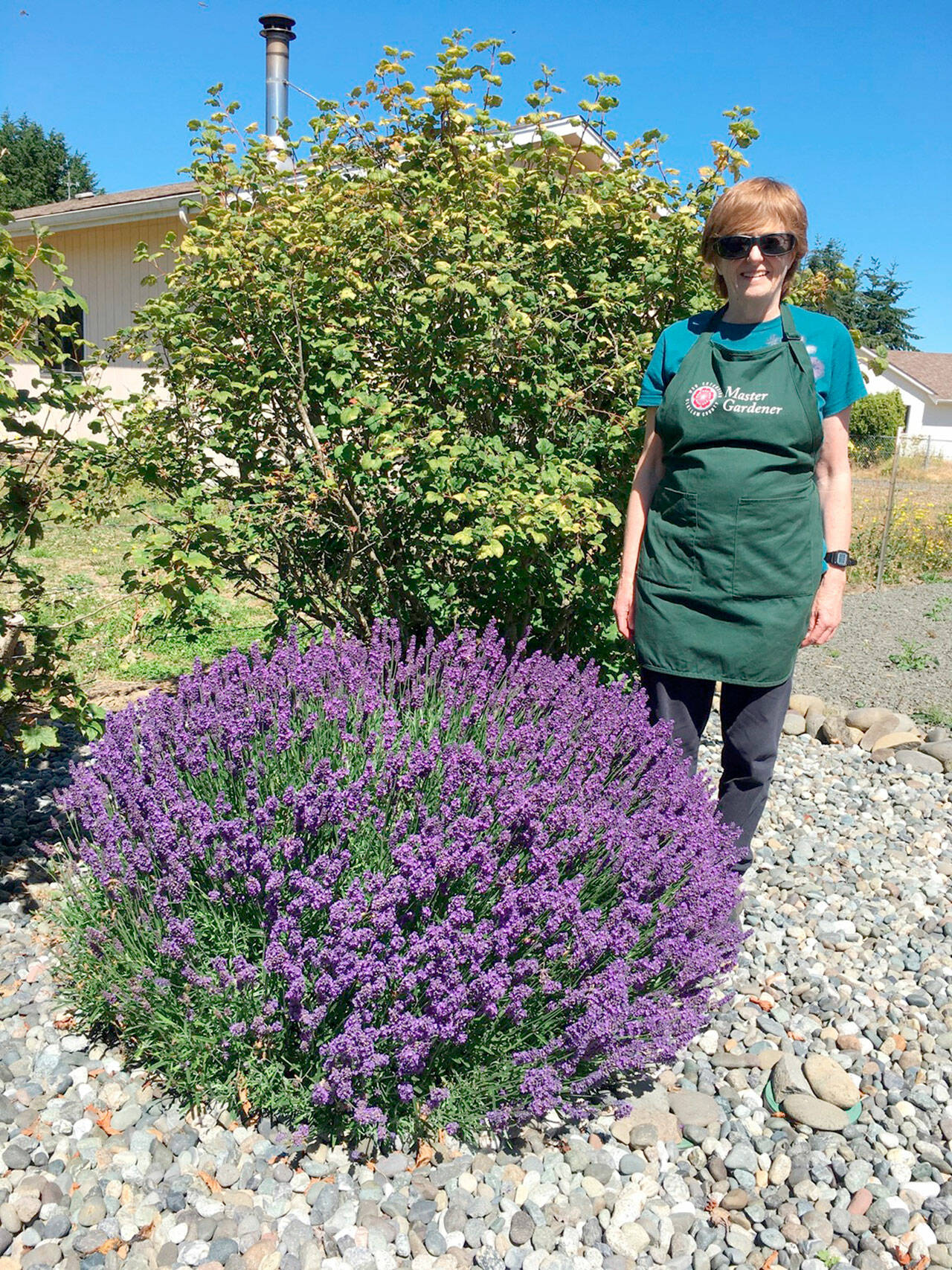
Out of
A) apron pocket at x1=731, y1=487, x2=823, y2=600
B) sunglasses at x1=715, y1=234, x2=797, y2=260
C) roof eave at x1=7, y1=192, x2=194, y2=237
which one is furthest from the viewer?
roof eave at x1=7, y1=192, x2=194, y2=237

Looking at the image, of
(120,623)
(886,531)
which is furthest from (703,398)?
(886,531)

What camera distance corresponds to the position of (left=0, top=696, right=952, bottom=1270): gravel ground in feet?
6.71

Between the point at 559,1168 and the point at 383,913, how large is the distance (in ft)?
2.56

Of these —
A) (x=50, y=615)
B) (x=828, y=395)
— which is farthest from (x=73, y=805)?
(x=50, y=615)

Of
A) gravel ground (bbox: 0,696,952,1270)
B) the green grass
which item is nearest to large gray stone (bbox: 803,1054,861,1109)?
gravel ground (bbox: 0,696,952,1270)

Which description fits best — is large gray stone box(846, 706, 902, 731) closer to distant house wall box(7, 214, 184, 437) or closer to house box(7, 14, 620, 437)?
house box(7, 14, 620, 437)

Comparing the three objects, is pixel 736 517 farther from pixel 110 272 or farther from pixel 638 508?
pixel 110 272

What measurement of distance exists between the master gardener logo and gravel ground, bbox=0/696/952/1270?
1.76m

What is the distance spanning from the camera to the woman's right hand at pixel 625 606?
3.01 meters

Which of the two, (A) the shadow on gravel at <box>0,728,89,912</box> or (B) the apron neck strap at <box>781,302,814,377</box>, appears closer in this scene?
(B) the apron neck strap at <box>781,302,814,377</box>

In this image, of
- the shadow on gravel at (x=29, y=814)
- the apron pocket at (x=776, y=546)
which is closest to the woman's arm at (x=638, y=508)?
the apron pocket at (x=776, y=546)

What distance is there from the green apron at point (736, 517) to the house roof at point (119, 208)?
11.5 metres

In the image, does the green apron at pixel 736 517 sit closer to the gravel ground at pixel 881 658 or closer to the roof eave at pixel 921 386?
the gravel ground at pixel 881 658

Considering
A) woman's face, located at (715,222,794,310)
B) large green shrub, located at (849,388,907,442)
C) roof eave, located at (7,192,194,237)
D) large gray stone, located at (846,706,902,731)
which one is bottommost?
large gray stone, located at (846,706,902,731)
